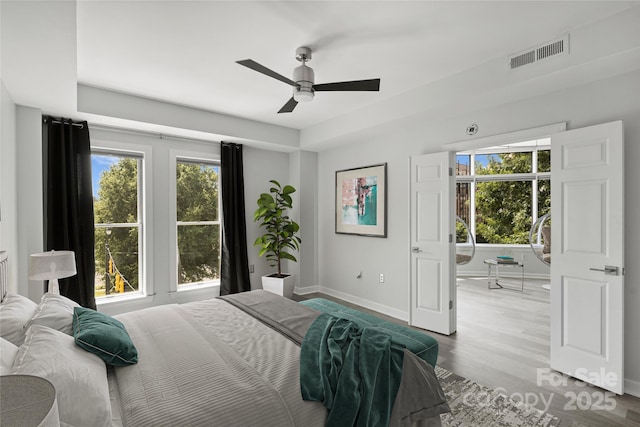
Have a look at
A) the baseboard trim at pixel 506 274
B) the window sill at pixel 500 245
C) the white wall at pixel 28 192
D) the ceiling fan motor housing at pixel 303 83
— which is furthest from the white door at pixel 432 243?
the window sill at pixel 500 245

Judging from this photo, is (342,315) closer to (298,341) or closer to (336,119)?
(298,341)

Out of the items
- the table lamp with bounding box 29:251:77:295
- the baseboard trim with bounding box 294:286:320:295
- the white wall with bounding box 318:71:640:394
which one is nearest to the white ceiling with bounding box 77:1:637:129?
the white wall with bounding box 318:71:640:394

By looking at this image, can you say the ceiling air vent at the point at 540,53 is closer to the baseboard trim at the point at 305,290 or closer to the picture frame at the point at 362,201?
the picture frame at the point at 362,201

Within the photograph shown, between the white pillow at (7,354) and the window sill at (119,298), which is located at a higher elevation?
the white pillow at (7,354)

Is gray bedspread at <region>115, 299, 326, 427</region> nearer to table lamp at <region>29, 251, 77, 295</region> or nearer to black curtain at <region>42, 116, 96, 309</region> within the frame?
table lamp at <region>29, 251, 77, 295</region>

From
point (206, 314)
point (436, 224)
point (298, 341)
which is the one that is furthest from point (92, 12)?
point (436, 224)

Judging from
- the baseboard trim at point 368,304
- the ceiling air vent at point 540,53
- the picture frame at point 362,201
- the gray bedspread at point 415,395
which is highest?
the ceiling air vent at point 540,53

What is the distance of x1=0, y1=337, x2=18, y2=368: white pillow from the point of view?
1232mm

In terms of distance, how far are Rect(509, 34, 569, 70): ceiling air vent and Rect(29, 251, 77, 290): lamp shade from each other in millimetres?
4255

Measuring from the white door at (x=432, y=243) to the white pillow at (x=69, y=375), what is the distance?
10.8ft

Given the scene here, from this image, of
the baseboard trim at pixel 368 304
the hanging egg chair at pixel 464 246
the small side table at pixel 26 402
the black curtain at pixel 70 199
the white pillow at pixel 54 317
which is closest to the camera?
the small side table at pixel 26 402

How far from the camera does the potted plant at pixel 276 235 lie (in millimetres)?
4926

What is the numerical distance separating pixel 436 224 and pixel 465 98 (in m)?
1.41

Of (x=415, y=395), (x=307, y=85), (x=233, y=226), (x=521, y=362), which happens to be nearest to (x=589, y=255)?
(x=521, y=362)
